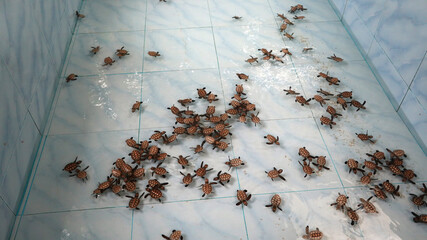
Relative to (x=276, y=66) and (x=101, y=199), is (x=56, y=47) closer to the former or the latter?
(x=101, y=199)

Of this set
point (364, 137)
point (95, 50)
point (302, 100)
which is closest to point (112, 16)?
point (95, 50)

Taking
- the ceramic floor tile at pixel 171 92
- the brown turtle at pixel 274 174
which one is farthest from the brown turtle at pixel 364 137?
the ceramic floor tile at pixel 171 92

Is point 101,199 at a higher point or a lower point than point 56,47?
lower

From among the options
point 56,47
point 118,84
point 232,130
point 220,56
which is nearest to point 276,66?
point 220,56

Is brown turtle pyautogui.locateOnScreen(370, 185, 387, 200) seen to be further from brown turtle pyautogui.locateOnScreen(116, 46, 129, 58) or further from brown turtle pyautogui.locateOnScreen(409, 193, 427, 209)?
brown turtle pyautogui.locateOnScreen(116, 46, 129, 58)

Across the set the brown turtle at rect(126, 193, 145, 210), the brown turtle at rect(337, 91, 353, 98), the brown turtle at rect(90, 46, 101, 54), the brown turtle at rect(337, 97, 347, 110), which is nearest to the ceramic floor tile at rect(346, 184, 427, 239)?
the brown turtle at rect(337, 97, 347, 110)

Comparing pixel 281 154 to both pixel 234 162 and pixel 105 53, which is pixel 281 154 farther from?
pixel 105 53
